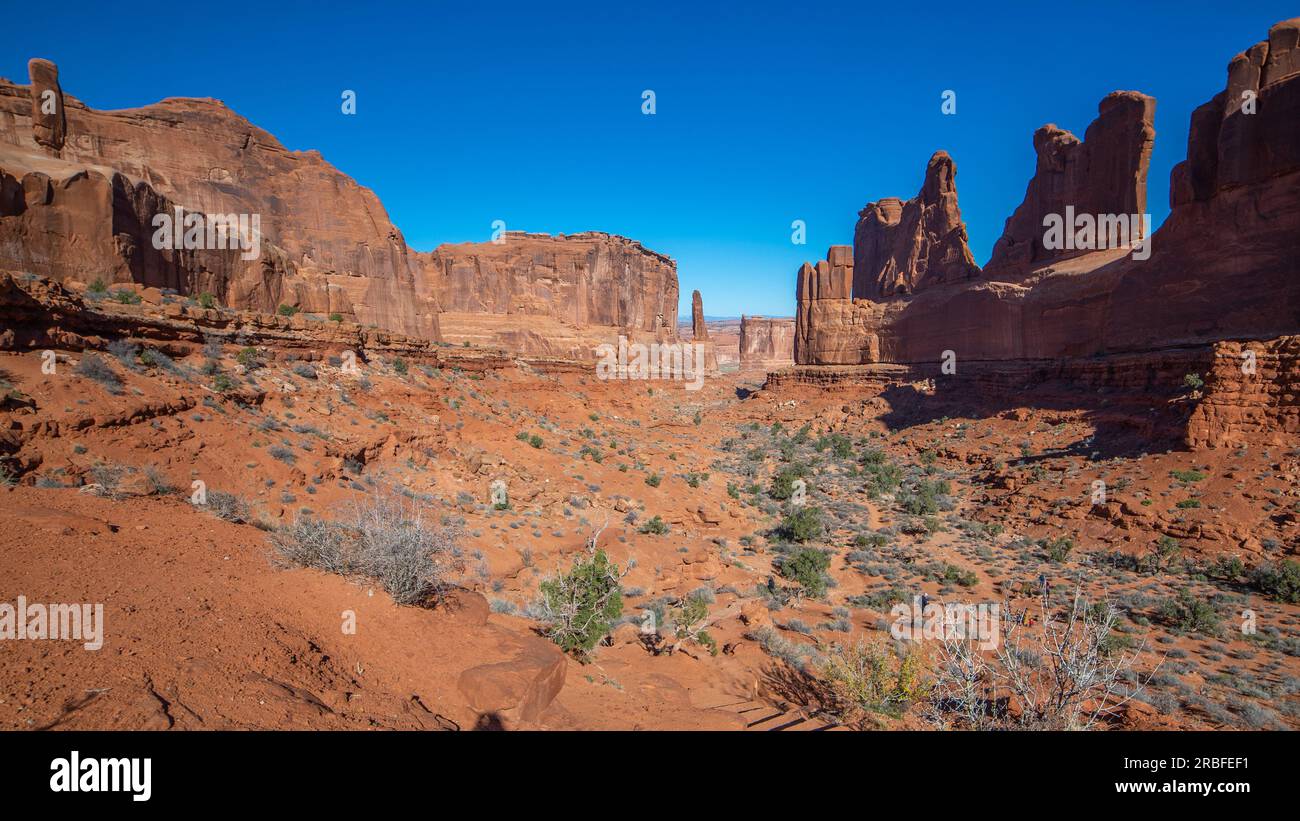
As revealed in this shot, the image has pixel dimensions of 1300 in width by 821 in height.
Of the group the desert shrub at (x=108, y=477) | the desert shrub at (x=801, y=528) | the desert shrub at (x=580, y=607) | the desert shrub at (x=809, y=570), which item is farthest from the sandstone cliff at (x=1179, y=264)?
the desert shrub at (x=108, y=477)

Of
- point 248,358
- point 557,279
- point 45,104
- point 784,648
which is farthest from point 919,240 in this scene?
point 45,104

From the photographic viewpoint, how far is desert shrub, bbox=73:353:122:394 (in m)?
9.55

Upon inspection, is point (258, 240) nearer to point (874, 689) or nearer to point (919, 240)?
point (874, 689)

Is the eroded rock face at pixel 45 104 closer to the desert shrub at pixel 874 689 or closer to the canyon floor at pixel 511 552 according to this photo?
the canyon floor at pixel 511 552

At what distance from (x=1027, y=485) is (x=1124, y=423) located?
21.0ft

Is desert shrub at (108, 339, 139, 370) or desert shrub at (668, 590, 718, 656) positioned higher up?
desert shrub at (108, 339, 139, 370)

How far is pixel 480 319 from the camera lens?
60.6 metres

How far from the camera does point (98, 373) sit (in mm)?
9672

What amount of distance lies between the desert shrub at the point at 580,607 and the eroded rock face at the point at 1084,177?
1746 inches

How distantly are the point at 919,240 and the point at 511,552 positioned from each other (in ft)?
191

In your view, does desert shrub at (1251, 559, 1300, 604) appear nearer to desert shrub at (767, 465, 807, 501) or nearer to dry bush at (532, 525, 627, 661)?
desert shrub at (767, 465, 807, 501)

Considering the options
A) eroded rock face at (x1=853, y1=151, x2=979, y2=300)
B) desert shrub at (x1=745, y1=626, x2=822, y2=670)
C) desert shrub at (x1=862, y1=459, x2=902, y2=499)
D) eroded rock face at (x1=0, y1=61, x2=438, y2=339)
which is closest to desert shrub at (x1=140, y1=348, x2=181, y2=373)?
eroded rock face at (x1=0, y1=61, x2=438, y2=339)

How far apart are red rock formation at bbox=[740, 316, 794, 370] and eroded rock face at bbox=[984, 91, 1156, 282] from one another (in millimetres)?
63399
